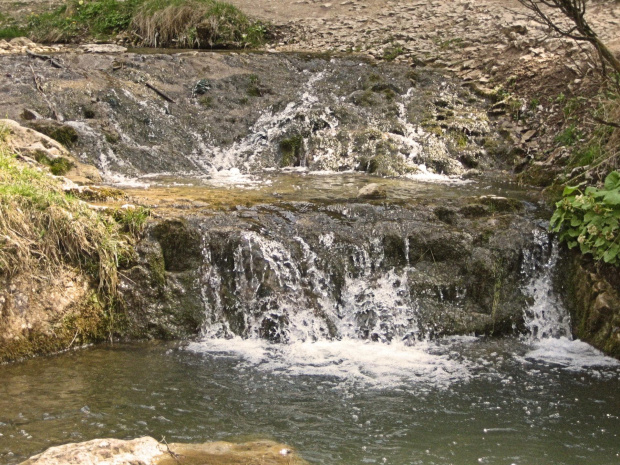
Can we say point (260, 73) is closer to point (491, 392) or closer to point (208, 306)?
point (208, 306)

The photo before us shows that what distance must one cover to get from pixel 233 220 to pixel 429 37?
8.24 meters

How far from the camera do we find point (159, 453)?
3.81 meters

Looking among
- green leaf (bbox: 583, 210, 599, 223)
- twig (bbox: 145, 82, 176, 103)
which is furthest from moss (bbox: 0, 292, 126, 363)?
twig (bbox: 145, 82, 176, 103)

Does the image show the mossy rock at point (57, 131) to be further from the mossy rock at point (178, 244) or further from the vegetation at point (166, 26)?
the vegetation at point (166, 26)

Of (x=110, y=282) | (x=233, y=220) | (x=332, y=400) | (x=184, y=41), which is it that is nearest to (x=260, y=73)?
(x=184, y=41)

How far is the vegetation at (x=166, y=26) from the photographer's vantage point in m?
14.1

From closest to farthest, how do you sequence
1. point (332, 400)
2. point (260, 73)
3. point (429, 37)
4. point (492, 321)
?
1. point (332, 400)
2. point (492, 321)
3. point (260, 73)
4. point (429, 37)

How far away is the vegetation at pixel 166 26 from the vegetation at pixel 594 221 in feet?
29.4

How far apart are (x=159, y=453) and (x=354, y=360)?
2.31 m

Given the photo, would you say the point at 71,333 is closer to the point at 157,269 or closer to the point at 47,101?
the point at 157,269

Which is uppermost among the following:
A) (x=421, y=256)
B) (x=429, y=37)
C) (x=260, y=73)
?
(x=429, y=37)

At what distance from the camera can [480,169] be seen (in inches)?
392

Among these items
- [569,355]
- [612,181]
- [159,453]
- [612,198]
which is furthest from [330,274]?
[159,453]

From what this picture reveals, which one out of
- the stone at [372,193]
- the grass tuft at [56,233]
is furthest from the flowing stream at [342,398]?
the stone at [372,193]
